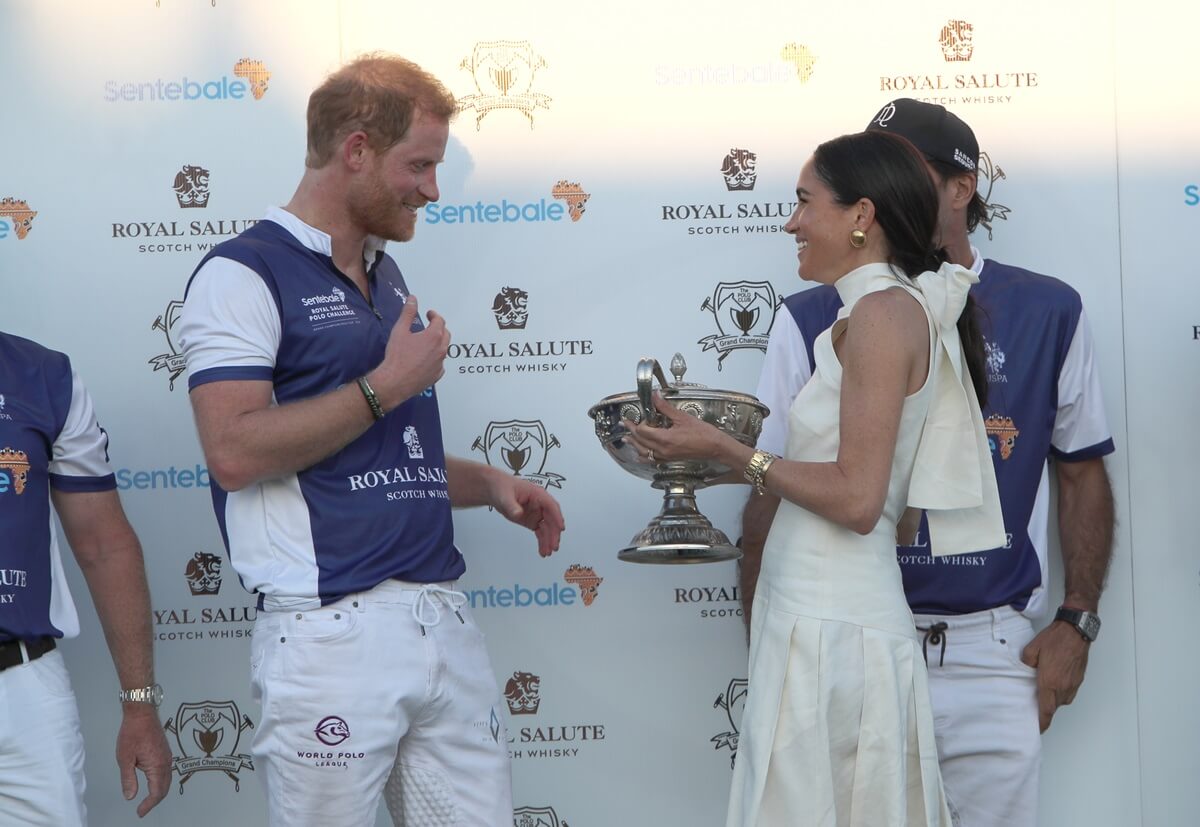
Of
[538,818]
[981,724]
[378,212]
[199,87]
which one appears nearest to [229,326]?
[378,212]

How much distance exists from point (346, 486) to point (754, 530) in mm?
1142

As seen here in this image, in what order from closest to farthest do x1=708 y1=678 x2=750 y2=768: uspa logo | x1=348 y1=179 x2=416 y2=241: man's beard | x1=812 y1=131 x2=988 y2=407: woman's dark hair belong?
x1=812 y1=131 x2=988 y2=407: woman's dark hair
x1=348 y1=179 x2=416 y2=241: man's beard
x1=708 y1=678 x2=750 y2=768: uspa logo

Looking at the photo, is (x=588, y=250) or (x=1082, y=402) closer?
(x=1082, y=402)

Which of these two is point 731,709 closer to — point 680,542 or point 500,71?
point 680,542

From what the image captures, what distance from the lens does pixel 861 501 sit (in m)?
2.69

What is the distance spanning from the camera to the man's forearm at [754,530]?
351cm

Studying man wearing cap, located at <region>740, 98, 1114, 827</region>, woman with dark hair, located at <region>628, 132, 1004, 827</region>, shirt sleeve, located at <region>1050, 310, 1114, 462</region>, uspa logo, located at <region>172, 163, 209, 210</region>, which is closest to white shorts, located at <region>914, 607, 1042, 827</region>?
man wearing cap, located at <region>740, 98, 1114, 827</region>

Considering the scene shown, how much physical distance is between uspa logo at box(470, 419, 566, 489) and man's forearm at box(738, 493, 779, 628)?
58cm

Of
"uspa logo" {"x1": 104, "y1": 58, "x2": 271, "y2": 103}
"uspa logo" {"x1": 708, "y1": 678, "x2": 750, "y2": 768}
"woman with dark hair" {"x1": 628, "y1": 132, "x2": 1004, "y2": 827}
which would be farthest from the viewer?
"uspa logo" {"x1": 104, "y1": 58, "x2": 271, "y2": 103}

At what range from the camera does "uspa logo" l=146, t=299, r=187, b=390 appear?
389 centimetres

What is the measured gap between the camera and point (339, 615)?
9.09 feet

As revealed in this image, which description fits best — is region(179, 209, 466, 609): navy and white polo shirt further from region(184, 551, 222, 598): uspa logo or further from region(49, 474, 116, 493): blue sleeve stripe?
region(184, 551, 222, 598): uspa logo

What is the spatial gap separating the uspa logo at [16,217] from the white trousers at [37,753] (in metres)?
1.38

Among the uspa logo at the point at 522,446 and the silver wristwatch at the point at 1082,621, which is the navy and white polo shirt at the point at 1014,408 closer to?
the silver wristwatch at the point at 1082,621
